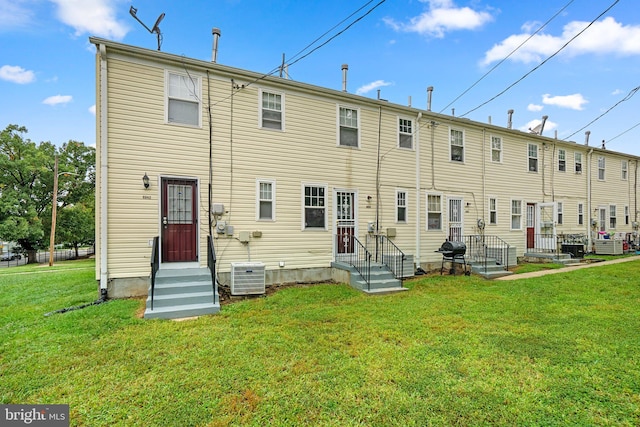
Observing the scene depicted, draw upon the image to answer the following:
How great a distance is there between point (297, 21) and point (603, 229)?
60.6 feet

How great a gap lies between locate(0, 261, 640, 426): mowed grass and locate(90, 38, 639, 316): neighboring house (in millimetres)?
1883

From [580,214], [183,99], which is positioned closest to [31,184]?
[183,99]

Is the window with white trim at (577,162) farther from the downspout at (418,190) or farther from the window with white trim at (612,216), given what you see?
the downspout at (418,190)

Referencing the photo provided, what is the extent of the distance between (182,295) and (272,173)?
377 cm

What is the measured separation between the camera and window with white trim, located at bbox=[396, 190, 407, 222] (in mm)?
9664

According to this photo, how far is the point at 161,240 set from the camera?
22.4ft

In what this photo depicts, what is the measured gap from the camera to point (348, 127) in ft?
29.6

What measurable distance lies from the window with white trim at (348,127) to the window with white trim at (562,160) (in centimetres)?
1100

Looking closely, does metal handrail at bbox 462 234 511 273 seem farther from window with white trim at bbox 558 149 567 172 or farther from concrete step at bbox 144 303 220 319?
concrete step at bbox 144 303 220 319

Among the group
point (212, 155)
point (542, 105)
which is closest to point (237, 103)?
point (212, 155)

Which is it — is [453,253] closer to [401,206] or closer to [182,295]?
[401,206]

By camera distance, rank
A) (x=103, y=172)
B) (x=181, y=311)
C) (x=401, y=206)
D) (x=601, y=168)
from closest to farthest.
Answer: (x=181, y=311), (x=103, y=172), (x=401, y=206), (x=601, y=168)

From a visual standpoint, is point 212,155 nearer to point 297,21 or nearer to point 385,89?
point 297,21

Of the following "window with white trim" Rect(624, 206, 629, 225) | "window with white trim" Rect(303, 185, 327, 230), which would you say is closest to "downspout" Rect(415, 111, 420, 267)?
"window with white trim" Rect(303, 185, 327, 230)
